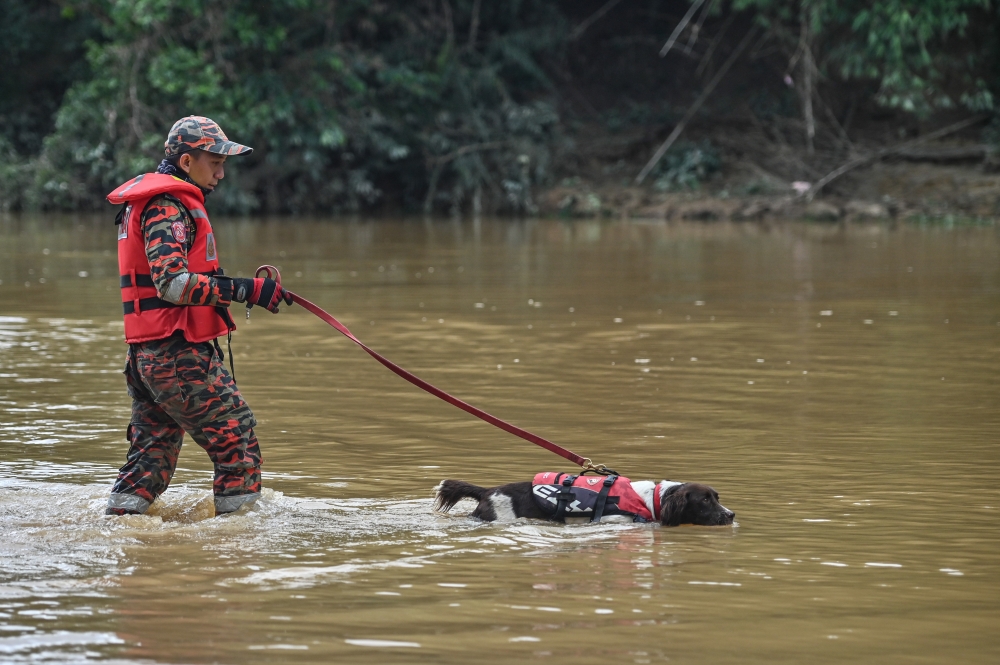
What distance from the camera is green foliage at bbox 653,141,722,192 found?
29.9 m

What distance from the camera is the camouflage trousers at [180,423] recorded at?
5.68m

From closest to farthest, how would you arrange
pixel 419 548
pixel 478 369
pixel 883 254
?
1. pixel 419 548
2. pixel 478 369
3. pixel 883 254

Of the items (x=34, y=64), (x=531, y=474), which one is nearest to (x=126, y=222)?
(x=531, y=474)

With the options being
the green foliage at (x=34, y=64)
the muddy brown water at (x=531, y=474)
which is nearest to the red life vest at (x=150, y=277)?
the muddy brown water at (x=531, y=474)

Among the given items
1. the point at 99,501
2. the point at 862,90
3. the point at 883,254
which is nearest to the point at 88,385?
the point at 99,501

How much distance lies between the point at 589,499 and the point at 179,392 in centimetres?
176

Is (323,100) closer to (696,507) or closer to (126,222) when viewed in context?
(126,222)

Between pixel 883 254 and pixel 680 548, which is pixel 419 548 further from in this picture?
pixel 883 254

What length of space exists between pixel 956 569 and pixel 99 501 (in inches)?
143

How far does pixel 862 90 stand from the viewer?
102 feet

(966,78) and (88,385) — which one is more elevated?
(966,78)

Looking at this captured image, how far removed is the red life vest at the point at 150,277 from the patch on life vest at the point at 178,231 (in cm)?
10

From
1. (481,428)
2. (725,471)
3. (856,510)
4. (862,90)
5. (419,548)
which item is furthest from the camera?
(862,90)

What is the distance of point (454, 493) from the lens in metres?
5.95
